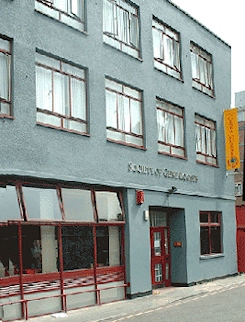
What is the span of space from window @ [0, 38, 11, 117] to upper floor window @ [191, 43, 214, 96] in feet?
35.0

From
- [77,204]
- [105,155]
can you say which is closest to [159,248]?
[105,155]

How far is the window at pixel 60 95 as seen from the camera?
14992mm

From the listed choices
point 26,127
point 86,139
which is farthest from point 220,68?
point 26,127

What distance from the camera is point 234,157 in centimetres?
2452

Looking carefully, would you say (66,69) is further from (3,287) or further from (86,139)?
(3,287)

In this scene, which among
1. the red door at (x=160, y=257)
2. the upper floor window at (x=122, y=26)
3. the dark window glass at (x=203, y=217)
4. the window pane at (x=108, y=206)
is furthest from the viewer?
the dark window glass at (x=203, y=217)

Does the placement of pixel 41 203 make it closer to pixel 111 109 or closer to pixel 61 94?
pixel 61 94

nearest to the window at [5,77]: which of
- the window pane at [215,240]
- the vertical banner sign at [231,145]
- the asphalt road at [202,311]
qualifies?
the asphalt road at [202,311]

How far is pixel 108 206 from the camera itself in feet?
56.3

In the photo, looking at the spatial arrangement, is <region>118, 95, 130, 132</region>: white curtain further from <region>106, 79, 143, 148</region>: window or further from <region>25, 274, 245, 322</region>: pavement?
<region>25, 274, 245, 322</region>: pavement

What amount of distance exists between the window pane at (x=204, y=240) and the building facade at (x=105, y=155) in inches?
1.6

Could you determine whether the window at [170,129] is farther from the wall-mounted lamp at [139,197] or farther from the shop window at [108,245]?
A: the shop window at [108,245]

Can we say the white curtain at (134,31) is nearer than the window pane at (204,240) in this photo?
Yes

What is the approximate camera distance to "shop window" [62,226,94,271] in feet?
50.2
